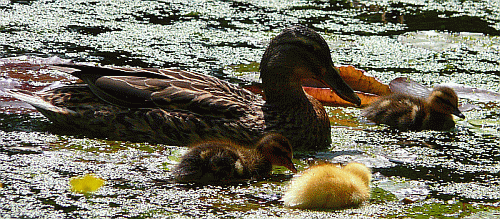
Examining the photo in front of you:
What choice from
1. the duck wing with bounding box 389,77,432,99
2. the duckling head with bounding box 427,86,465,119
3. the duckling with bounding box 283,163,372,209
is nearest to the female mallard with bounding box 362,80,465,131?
the duckling head with bounding box 427,86,465,119

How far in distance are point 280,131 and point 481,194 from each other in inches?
52.1

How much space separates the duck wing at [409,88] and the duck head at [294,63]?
85 centimetres

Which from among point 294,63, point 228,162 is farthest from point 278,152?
point 294,63

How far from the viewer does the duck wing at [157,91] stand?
4664 mm

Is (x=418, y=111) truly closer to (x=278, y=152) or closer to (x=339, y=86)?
(x=339, y=86)

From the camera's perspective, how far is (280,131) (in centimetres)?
468

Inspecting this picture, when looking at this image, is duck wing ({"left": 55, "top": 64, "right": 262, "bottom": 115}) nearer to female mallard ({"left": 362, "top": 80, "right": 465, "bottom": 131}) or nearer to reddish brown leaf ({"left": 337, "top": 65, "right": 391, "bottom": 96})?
female mallard ({"left": 362, "top": 80, "right": 465, "bottom": 131})

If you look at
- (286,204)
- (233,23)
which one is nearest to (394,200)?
(286,204)

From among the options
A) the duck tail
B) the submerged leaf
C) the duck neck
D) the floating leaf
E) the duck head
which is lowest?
the submerged leaf

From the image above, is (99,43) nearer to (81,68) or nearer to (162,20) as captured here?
(162,20)

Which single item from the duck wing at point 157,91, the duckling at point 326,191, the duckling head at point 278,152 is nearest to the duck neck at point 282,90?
the duck wing at point 157,91

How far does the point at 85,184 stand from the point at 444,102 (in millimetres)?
2801

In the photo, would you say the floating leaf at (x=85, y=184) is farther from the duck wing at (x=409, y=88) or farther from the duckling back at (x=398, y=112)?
the duck wing at (x=409, y=88)

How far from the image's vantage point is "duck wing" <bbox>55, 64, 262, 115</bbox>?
4664 mm
